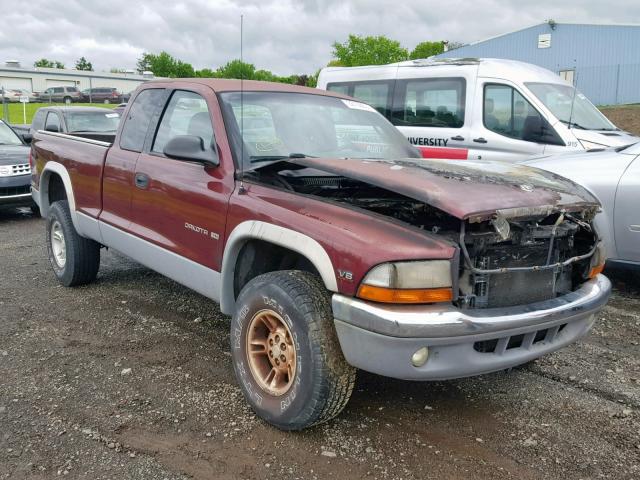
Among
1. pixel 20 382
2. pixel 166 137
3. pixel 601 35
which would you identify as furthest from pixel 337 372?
pixel 601 35

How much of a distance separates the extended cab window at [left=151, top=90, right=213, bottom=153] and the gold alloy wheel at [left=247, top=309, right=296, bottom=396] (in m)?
1.27

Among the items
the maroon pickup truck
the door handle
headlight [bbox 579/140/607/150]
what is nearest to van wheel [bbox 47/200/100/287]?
the maroon pickup truck

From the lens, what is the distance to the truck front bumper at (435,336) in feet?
8.47

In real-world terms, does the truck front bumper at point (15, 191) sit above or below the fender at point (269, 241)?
below

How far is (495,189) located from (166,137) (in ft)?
7.86

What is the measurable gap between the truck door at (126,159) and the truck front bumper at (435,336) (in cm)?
233

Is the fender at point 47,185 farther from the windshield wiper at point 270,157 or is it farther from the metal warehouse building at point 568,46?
the metal warehouse building at point 568,46

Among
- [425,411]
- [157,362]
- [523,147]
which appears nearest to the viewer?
[425,411]

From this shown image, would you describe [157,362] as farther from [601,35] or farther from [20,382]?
[601,35]

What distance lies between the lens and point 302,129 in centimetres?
396

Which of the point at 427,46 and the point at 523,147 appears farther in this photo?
the point at 427,46

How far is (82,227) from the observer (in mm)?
5098

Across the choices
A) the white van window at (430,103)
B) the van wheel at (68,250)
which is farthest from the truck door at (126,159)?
the white van window at (430,103)

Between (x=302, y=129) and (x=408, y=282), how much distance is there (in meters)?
1.68
